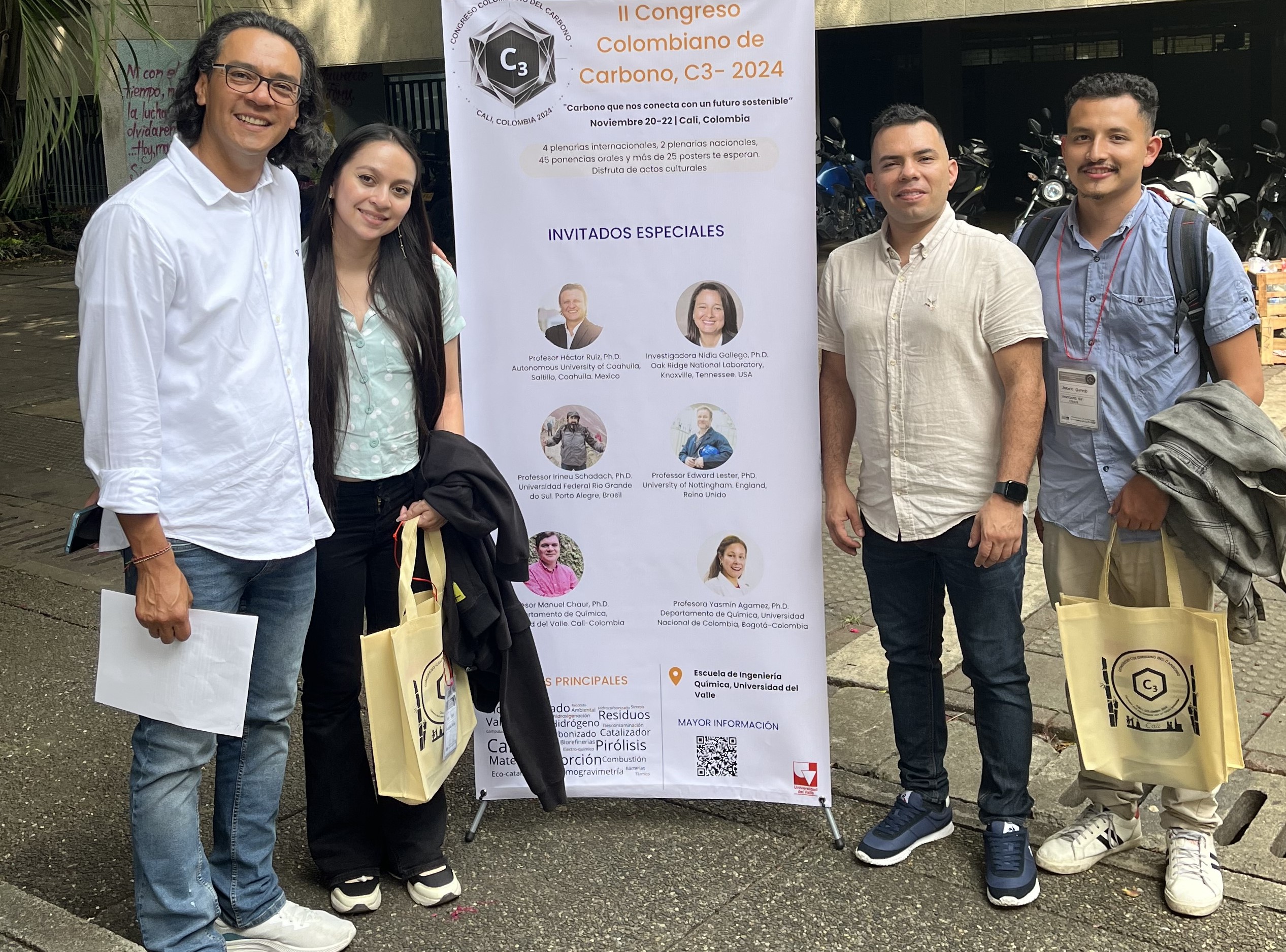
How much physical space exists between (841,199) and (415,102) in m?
7.72

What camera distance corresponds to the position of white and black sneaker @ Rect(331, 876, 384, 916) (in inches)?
124

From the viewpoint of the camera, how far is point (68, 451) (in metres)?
8.02

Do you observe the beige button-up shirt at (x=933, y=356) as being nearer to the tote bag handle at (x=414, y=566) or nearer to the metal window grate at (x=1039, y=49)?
the tote bag handle at (x=414, y=566)

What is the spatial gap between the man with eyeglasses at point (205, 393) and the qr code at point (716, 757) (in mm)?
1196

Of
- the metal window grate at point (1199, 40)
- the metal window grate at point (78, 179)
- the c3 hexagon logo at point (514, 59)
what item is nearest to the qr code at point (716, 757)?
the c3 hexagon logo at point (514, 59)

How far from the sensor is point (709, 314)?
129 inches

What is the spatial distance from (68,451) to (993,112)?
15.9 meters

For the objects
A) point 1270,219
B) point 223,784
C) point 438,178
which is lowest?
point 223,784

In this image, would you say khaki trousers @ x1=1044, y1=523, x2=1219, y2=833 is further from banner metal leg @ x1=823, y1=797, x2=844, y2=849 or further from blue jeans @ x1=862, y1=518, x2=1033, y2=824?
banner metal leg @ x1=823, y1=797, x2=844, y2=849

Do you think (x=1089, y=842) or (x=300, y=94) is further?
(x=1089, y=842)

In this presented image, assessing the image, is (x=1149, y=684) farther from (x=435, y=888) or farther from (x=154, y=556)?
(x=154, y=556)

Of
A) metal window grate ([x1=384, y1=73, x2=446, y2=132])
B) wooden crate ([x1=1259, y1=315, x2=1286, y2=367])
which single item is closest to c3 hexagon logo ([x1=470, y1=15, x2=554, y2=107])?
wooden crate ([x1=1259, y1=315, x2=1286, y2=367])

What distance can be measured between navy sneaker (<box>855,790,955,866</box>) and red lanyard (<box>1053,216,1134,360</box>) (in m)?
1.24

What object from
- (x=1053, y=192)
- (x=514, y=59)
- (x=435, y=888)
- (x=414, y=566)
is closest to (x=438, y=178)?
(x=1053, y=192)
